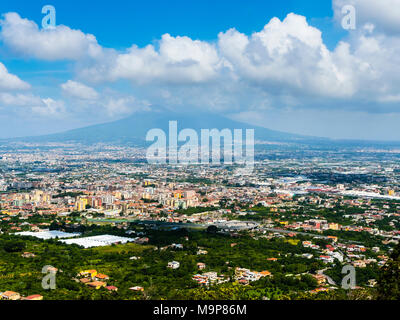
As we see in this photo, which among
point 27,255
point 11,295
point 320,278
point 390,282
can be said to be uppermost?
point 390,282

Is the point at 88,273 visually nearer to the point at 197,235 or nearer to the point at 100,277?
the point at 100,277

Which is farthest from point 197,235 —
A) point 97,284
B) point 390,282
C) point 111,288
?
point 390,282

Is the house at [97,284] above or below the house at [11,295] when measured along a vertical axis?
below

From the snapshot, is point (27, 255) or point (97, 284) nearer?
point (97, 284)

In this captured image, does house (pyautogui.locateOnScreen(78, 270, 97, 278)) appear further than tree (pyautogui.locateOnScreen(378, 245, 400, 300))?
Yes

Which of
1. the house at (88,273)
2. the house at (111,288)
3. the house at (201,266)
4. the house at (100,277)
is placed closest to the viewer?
the house at (111,288)

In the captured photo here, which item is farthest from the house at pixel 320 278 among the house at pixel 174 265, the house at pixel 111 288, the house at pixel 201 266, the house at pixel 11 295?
the house at pixel 11 295

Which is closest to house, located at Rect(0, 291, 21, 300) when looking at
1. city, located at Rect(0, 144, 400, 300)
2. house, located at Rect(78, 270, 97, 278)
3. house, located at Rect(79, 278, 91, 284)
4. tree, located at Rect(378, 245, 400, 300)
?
city, located at Rect(0, 144, 400, 300)

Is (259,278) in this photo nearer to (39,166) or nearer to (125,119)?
(39,166)

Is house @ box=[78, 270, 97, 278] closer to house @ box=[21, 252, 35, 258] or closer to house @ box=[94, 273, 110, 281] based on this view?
house @ box=[94, 273, 110, 281]

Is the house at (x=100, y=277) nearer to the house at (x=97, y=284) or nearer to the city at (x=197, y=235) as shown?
the city at (x=197, y=235)

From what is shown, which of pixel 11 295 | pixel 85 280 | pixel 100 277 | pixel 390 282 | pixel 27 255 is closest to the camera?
pixel 390 282

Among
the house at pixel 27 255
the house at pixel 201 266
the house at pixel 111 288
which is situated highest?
the house at pixel 111 288
